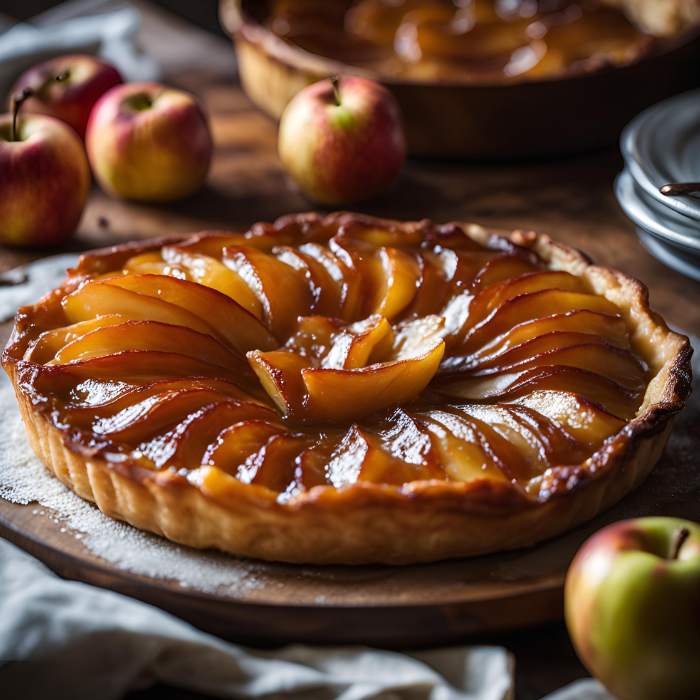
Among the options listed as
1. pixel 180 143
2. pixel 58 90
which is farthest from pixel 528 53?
pixel 58 90

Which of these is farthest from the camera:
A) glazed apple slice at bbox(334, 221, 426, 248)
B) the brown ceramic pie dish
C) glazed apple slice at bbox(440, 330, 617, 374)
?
the brown ceramic pie dish

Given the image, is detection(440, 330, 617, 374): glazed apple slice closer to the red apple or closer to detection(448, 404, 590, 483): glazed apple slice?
detection(448, 404, 590, 483): glazed apple slice

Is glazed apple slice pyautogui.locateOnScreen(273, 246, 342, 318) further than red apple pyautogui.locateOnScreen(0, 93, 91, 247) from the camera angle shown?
No

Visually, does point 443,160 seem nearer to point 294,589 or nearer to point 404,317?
point 404,317

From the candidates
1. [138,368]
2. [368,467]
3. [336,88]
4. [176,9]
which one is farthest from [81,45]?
[368,467]

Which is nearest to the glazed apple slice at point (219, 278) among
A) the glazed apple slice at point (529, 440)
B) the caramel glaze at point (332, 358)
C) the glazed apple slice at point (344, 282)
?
the caramel glaze at point (332, 358)

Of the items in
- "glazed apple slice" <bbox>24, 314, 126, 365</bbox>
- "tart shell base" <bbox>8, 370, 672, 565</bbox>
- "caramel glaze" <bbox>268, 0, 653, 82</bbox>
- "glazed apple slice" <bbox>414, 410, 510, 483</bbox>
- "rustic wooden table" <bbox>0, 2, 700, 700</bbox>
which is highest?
"caramel glaze" <bbox>268, 0, 653, 82</bbox>

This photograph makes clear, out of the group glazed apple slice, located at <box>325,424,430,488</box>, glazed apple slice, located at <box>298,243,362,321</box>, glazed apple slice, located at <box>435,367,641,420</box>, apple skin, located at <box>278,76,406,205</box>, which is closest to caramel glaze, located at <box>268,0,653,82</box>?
apple skin, located at <box>278,76,406,205</box>
